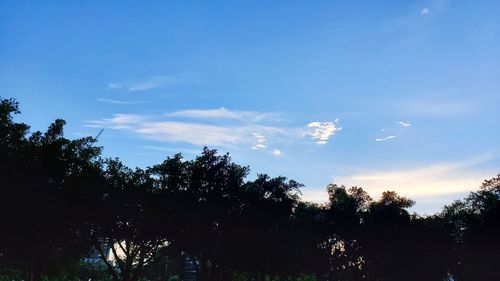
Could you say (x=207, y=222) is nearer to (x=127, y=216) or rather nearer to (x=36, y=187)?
(x=127, y=216)

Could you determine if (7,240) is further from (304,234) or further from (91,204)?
(304,234)

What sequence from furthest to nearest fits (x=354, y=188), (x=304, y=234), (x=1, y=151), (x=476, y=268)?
(x=354, y=188) < (x=304, y=234) < (x=476, y=268) < (x=1, y=151)

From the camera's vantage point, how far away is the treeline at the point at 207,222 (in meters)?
32.5

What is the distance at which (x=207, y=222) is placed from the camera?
4038 centimetres

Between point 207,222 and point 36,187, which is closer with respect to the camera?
point 36,187

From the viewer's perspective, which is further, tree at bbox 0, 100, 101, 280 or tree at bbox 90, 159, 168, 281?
tree at bbox 90, 159, 168, 281

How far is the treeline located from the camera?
107 ft

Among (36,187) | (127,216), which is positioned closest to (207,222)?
(127,216)

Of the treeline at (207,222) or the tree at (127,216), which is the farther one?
the tree at (127,216)

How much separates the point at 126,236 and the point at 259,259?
568 inches

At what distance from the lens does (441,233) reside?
55.1m

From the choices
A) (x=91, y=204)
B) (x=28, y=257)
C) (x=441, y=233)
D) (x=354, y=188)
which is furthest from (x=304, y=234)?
(x=28, y=257)

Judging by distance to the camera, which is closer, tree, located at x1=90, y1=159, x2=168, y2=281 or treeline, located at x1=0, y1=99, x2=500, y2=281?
treeline, located at x1=0, y1=99, x2=500, y2=281

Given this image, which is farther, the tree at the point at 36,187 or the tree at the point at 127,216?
the tree at the point at 127,216
